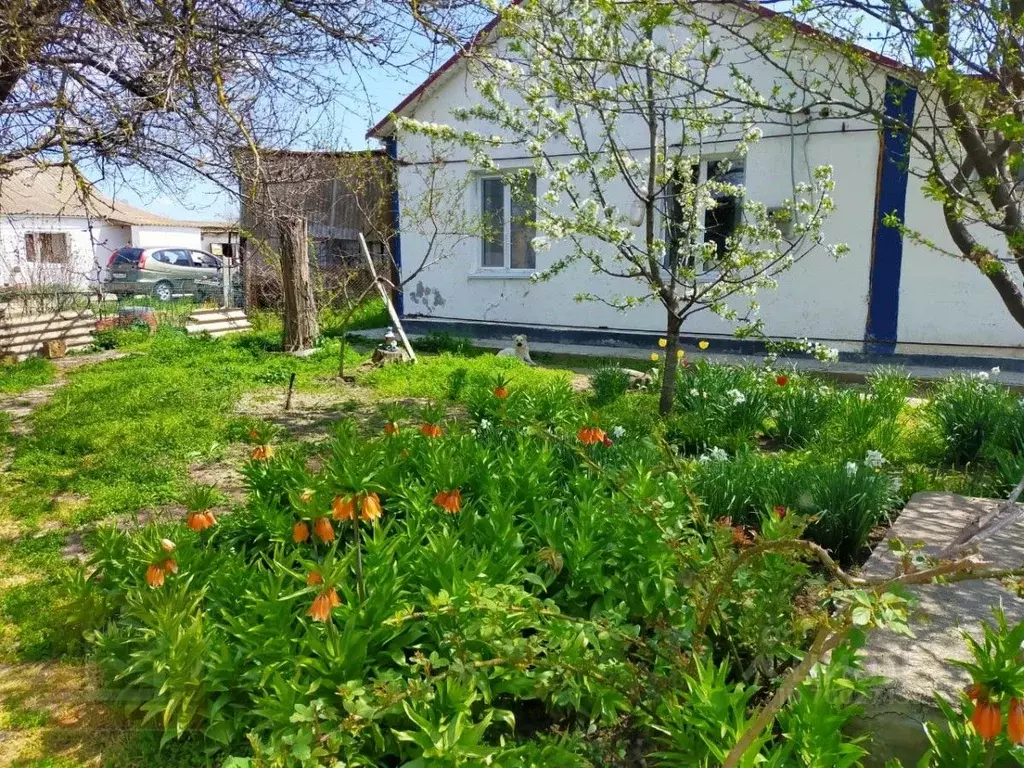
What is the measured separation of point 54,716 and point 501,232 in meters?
10.2

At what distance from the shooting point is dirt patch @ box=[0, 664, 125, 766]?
238 centimetres

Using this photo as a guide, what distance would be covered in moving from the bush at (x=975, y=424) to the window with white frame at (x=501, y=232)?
7257 millimetres

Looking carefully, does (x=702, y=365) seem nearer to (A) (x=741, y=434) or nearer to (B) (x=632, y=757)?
(A) (x=741, y=434)

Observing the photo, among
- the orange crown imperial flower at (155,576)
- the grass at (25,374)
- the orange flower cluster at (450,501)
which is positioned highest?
the orange flower cluster at (450,501)

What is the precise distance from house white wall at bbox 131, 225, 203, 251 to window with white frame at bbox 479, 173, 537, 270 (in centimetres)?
3003

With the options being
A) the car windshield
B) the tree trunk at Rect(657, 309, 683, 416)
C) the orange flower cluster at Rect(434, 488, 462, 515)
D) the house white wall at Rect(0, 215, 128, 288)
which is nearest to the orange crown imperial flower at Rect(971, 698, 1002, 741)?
the orange flower cluster at Rect(434, 488, 462, 515)

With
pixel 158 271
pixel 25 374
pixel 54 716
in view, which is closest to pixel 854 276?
pixel 54 716

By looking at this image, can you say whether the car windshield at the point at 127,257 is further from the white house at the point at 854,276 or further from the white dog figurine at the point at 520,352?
the white dog figurine at the point at 520,352

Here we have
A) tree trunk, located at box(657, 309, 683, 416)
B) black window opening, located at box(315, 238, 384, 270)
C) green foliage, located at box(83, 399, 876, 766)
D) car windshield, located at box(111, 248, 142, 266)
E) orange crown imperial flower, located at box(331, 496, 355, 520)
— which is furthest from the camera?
car windshield, located at box(111, 248, 142, 266)

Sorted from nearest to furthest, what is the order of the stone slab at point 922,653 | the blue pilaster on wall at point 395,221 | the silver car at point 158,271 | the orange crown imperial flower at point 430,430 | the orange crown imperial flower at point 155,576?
the stone slab at point 922,653 → the orange crown imperial flower at point 155,576 → the orange crown imperial flower at point 430,430 → the blue pilaster on wall at point 395,221 → the silver car at point 158,271

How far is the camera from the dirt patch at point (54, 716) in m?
2.38

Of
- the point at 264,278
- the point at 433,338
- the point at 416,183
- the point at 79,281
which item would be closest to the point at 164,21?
the point at 433,338

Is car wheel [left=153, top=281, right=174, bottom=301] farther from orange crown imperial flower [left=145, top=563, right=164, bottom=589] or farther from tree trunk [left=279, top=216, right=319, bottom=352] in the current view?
orange crown imperial flower [left=145, top=563, right=164, bottom=589]

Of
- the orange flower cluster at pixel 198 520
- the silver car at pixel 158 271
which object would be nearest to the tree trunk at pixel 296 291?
the orange flower cluster at pixel 198 520
